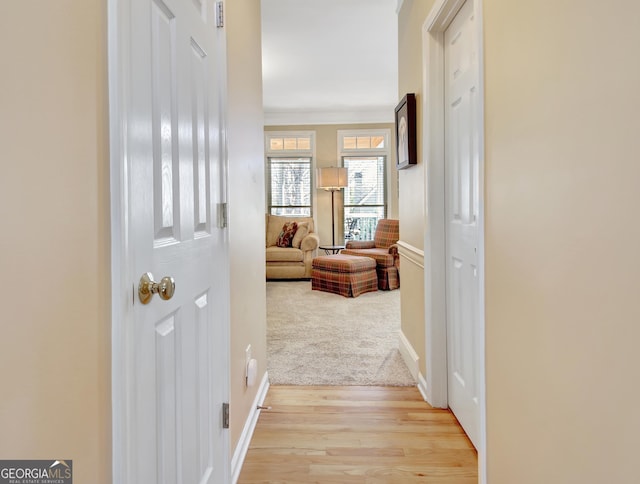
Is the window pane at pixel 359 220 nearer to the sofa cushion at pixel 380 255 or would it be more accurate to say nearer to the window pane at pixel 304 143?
the sofa cushion at pixel 380 255

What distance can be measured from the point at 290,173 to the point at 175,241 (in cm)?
614

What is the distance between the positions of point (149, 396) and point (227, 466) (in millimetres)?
800

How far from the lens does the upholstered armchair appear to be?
18.0 ft

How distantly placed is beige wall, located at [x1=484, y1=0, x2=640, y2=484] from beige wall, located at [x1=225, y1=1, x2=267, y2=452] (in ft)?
3.23

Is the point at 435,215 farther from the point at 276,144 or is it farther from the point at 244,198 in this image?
the point at 276,144

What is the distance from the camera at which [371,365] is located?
9.26 feet

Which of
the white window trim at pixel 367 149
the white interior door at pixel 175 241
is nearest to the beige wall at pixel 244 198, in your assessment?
the white interior door at pixel 175 241

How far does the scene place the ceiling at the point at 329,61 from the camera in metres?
3.60

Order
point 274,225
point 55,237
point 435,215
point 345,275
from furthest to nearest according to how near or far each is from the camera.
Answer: point 274,225, point 345,275, point 435,215, point 55,237

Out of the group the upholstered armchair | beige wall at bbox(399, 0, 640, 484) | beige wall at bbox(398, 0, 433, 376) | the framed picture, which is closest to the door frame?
beige wall at bbox(398, 0, 433, 376)

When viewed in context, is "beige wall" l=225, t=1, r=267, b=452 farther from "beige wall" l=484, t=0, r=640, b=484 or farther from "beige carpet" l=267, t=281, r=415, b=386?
"beige wall" l=484, t=0, r=640, b=484

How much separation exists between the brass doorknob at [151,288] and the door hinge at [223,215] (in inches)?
23.7

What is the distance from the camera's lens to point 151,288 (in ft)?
2.85

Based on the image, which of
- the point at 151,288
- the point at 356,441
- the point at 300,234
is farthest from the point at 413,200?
the point at 300,234
